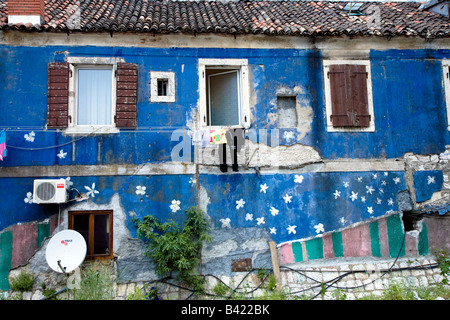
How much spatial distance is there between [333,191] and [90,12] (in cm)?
712

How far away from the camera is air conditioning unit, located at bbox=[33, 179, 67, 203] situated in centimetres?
838

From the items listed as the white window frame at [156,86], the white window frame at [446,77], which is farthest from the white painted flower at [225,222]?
the white window frame at [446,77]

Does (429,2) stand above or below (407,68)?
above

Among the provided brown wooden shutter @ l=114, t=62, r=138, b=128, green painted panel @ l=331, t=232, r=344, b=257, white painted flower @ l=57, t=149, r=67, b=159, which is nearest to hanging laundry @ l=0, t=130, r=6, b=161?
white painted flower @ l=57, t=149, r=67, b=159

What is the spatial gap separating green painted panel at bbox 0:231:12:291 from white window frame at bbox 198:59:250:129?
4.66 meters

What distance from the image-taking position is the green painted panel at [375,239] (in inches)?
365

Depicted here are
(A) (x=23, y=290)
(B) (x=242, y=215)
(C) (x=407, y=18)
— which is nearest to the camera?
(A) (x=23, y=290)

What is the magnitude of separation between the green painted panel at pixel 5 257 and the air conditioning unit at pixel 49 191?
1.02 metres

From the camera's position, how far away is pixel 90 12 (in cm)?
1003

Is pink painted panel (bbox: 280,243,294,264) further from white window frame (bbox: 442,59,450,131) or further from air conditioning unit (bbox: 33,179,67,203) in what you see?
white window frame (bbox: 442,59,450,131)

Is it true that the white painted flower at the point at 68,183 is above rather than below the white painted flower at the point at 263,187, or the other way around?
above

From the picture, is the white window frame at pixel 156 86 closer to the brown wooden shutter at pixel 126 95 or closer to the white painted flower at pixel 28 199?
the brown wooden shutter at pixel 126 95

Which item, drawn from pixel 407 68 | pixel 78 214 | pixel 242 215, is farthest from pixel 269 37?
pixel 78 214

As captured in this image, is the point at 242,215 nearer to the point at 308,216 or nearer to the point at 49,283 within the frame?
the point at 308,216
